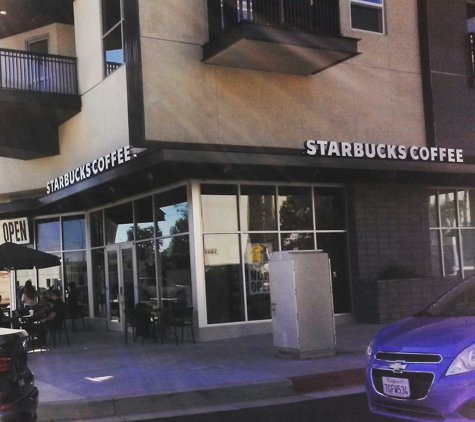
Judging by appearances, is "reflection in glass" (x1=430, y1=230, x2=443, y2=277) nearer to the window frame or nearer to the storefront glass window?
the storefront glass window

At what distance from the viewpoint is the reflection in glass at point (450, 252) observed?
729 inches

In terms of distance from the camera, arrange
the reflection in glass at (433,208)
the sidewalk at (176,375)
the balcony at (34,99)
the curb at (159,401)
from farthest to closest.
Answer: the reflection in glass at (433,208) < the balcony at (34,99) < the sidewalk at (176,375) < the curb at (159,401)

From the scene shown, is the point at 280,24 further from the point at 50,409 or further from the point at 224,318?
the point at 50,409

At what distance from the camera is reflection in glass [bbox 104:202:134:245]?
697 inches

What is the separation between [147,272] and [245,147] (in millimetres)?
4358

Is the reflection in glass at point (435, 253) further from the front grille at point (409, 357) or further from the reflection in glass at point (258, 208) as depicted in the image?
the front grille at point (409, 357)

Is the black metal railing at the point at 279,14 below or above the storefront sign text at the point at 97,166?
above

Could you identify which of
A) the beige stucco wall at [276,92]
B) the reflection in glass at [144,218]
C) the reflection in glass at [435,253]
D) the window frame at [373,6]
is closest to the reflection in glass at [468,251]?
the reflection in glass at [435,253]

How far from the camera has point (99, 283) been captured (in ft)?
65.0

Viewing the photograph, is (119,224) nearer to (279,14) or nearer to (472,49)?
(279,14)

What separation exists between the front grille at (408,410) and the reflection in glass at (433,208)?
12476 millimetres

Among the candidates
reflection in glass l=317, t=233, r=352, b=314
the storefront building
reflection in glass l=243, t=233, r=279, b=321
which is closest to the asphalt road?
the storefront building

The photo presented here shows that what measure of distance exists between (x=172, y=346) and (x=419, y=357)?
28.5 feet

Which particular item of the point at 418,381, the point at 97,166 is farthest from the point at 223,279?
the point at 418,381
